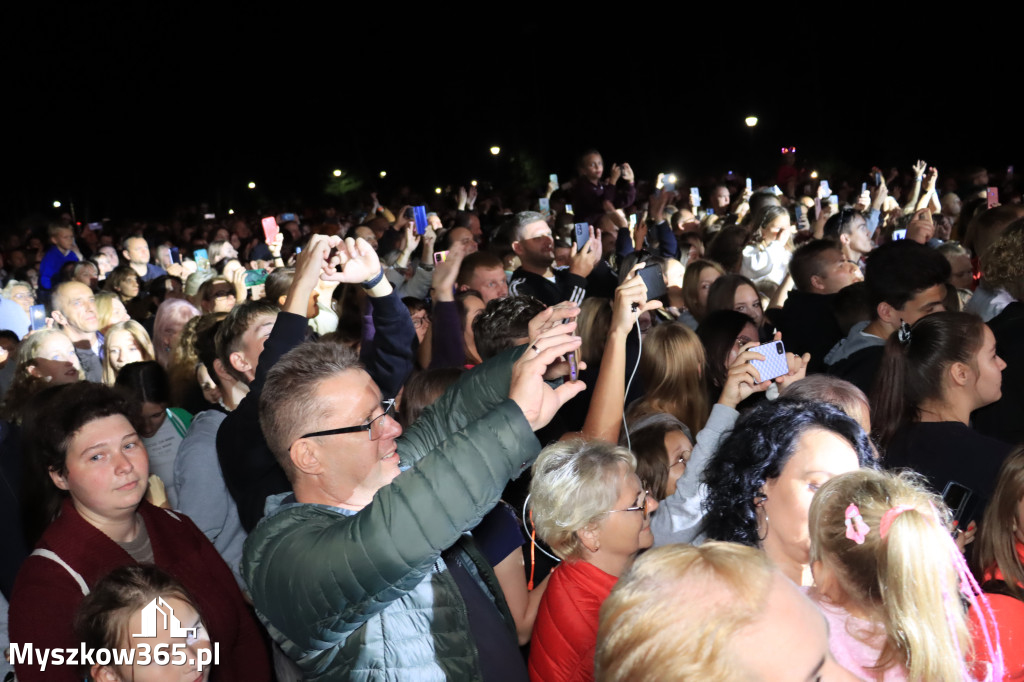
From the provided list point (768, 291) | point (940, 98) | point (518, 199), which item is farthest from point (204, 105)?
point (768, 291)

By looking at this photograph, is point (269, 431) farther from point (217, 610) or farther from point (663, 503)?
point (663, 503)

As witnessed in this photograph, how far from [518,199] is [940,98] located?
863 cm

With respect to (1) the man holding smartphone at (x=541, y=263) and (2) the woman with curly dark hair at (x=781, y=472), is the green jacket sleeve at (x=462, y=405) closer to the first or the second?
(2) the woman with curly dark hair at (x=781, y=472)

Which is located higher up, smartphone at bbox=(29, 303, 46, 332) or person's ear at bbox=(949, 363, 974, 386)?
person's ear at bbox=(949, 363, 974, 386)

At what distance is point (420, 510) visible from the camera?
4.79 ft

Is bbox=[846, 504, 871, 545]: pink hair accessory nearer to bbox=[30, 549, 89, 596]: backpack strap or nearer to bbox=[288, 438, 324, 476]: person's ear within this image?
bbox=[288, 438, 324, 476]: person's ear

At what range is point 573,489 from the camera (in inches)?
96.3

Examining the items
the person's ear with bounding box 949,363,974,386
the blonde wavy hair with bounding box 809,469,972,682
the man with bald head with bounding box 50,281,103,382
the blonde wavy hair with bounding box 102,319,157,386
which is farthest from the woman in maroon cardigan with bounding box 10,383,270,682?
the man with bald head with bounding box 50,281,103,382

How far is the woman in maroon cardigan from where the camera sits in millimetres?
2348

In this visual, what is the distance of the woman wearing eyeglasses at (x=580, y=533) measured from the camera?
90.7 inches

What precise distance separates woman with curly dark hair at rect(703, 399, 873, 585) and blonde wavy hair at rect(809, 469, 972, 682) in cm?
28

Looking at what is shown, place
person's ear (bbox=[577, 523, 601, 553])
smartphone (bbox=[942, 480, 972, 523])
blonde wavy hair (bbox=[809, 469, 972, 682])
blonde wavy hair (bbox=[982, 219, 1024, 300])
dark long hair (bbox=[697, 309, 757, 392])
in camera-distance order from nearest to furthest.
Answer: blonde wavy hair (bbox=[809, 469, 972, 682]), person's ear (bbox=[577, 523, 601, 553]), smartphone (bbox=[942, 480, 972, 523]), dark long hair (bbox=[697, 309, 757, 392]), blonde wavy hair (bbox=[982, 219, 1024, 300])

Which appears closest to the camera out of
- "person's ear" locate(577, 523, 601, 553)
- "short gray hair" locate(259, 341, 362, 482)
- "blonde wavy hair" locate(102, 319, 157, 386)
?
"short gray hair" locate(259, 341, 362, 482)

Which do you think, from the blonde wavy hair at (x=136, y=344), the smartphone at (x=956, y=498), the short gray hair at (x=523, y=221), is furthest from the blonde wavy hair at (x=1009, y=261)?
the blonde wavy hair at (x=136, y=344)
